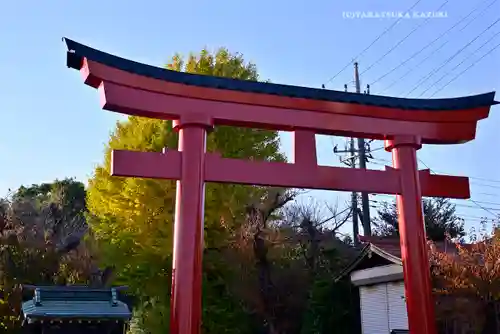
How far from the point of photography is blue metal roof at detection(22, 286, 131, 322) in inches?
463

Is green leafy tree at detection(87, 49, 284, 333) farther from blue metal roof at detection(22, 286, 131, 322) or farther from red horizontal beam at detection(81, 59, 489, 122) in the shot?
red horizontal beam at detection(81, 59, 489, 122)

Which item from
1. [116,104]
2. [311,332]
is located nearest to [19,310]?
[311,332]

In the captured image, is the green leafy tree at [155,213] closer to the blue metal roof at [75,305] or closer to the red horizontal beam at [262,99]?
the blue metal roof at [75,305]

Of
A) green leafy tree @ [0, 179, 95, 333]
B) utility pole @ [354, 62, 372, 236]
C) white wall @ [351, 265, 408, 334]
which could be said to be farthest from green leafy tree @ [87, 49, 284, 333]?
utility pole @ [354, 62, 372, 236]

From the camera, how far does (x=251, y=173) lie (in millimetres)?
6773

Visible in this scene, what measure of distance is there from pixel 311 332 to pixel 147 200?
20.4 ft

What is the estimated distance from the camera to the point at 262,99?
712 cm

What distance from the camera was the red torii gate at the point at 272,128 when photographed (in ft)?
20.7

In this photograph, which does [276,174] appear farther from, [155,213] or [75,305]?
[155,213]

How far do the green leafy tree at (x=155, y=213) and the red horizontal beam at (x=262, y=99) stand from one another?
8.22 meters

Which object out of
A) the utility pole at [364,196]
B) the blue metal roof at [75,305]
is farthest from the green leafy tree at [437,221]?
the blue metal roof at [75,305]

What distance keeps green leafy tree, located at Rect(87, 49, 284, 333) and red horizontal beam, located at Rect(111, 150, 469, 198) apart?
8459 mm

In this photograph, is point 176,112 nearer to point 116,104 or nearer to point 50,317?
point 116,104

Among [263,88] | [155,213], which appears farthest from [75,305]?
[263,88]
